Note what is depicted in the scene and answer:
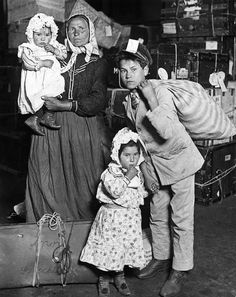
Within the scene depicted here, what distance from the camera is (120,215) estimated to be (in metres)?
2.61

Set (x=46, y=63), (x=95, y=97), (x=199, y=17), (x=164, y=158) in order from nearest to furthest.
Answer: (x=164, y=158) < (x=46, y=63) < (x=95, y=97) < (x=199, y=17)

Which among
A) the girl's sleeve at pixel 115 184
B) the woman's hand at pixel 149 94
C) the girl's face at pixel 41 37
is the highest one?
the girl's face at pixel 41 37

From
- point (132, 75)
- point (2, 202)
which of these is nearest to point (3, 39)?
point (2, 202)

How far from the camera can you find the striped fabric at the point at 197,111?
2.59 m

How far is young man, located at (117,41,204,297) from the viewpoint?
2512mm

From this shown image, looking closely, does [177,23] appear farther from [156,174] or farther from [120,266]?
[120,266]

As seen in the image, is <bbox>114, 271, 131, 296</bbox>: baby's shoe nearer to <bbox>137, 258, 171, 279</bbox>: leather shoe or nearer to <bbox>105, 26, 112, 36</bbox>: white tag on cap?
<bbox>137, 258, 171, 279</bbox>: leather shoe

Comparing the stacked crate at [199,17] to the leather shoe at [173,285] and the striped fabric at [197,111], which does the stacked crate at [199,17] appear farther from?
the leather shoe at [173,285]

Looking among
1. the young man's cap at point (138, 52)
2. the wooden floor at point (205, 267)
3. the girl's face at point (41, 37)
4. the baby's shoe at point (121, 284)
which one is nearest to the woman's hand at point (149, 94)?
the young man's cap at point (138, 52)

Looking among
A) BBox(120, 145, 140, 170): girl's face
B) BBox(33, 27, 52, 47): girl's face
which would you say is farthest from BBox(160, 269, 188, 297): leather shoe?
BBox(33, 27, 52, 47): girl's face

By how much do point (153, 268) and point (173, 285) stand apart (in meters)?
0.23

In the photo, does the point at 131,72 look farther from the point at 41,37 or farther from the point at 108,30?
the point at 108,30

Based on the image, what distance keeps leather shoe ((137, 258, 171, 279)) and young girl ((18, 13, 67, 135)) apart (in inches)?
47.4

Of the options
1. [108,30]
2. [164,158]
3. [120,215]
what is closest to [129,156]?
[164,158]
